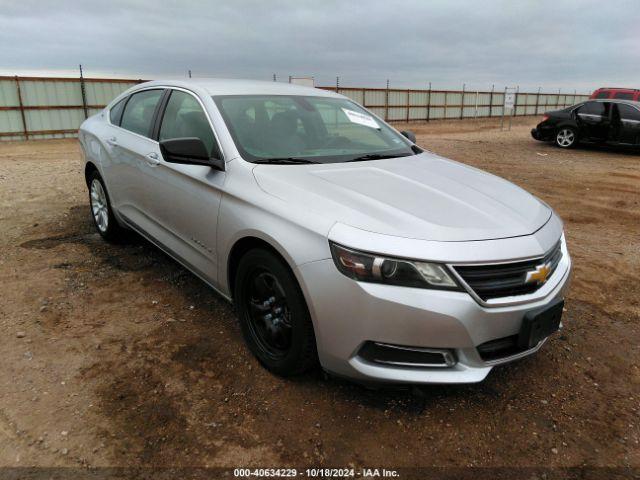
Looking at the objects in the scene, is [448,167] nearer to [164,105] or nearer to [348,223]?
[348,223]

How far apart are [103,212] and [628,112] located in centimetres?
1314

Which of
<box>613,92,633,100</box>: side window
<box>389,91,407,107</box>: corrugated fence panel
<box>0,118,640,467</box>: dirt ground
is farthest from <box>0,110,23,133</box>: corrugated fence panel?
<box>613,92,633,100</box>: side window

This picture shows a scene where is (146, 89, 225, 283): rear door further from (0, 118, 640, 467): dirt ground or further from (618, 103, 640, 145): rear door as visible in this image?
(618, 103, 640, 145): rear door

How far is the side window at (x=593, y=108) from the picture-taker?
13.2 m

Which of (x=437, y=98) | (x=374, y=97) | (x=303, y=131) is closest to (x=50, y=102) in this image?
(x=374, y=97)

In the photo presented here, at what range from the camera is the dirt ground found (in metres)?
2.24

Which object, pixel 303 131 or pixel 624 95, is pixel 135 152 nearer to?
pixel 303 131

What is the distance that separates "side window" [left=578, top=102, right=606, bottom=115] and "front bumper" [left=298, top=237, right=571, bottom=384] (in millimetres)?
13309

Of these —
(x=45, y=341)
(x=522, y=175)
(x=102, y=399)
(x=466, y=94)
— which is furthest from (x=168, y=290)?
(x=466, y=94)

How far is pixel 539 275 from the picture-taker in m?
2.27

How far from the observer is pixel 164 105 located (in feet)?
12.3

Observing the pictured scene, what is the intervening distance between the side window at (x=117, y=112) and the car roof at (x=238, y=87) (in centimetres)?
58

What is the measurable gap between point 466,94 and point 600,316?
109 feet

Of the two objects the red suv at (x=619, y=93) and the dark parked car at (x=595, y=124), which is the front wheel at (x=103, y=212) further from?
the red suv at (x=619, y=93)
